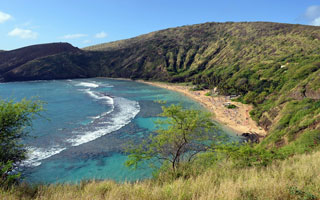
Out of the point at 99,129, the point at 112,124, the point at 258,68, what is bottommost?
the point at 99,129

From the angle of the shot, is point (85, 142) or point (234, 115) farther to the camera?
point (234, 115)

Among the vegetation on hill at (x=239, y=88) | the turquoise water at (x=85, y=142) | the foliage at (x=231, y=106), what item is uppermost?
the vegetation on hill at (x=239, y=88)

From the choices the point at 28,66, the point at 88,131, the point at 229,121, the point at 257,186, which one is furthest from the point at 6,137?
the point at 28,66

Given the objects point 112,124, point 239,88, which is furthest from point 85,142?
point 239,88

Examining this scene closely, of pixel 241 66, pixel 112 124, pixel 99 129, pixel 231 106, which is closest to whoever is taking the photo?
pixel 99 129

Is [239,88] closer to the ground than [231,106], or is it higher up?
higher up

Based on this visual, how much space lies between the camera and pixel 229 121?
5041 cm

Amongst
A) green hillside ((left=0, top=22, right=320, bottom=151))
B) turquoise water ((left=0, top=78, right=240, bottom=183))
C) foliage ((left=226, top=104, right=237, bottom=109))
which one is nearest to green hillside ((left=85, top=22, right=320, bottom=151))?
green hillside ((left=0, top=22, right=320, bottom=151))

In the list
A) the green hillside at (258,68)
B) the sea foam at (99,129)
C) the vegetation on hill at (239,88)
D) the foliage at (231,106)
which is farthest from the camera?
the foliage at (231,106)

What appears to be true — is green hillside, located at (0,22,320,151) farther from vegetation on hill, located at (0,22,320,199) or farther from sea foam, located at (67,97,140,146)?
sea foam, located at (67,97,140,146)

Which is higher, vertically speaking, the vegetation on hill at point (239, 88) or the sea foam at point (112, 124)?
the vegetation on hill at point (239, 88)

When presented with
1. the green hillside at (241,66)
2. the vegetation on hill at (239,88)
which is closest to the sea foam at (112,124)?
the vegetation on hill at (239,88)

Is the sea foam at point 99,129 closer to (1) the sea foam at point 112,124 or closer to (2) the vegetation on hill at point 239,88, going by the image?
(1) the sea foam at point 112,124

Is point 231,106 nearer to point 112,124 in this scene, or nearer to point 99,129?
point 112,124
